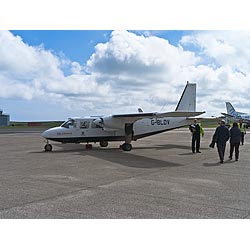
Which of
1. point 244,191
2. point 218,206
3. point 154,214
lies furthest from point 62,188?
point 244,191

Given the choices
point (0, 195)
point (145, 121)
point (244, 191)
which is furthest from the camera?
point (145, 121)

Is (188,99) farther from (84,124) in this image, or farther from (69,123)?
(69,123)

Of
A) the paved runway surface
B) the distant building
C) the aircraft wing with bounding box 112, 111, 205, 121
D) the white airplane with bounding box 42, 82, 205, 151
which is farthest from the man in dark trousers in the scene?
the distant building

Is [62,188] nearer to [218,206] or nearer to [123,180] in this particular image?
[123,180]

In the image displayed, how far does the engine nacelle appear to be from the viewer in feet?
60.7

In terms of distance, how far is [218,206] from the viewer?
6.29m

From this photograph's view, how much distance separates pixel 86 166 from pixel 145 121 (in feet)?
29.2

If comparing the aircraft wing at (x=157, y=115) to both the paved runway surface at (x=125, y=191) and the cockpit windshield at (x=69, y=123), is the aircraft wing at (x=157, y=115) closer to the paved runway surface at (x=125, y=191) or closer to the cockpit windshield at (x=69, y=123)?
the cockpit windshield at (x=69, y=123)

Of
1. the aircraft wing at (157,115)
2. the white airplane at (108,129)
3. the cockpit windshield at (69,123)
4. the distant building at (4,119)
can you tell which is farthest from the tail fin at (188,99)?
the distant building at (4,119)

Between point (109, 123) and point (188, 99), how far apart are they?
745 centimetres

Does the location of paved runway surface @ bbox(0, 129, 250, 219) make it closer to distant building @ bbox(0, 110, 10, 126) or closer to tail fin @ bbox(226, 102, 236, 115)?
tail fin @ bbox(226, 102, 236, 115)

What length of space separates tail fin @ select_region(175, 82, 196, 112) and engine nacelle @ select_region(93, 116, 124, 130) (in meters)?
6.05

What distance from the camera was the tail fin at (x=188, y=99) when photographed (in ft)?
74.9

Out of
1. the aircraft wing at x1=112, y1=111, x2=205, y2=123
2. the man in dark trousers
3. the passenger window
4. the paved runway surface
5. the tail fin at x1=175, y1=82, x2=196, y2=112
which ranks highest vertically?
the tail fin at x1=175, y1=82, x2=196, y2=112
